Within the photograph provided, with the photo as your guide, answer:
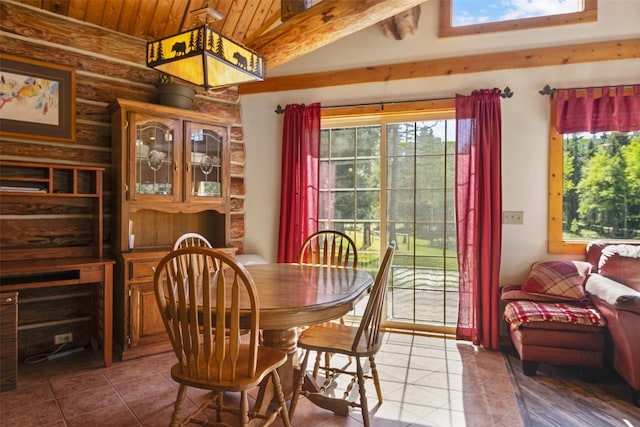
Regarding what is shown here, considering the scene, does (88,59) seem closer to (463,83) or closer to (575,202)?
(463,83)

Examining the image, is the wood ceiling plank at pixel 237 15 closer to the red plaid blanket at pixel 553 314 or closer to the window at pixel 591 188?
the window at pixel 591 188

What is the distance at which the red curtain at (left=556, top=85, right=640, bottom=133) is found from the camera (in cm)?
306

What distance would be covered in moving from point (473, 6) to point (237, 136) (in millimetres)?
2677

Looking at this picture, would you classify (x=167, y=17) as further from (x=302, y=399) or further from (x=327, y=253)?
(x=302, y=399)

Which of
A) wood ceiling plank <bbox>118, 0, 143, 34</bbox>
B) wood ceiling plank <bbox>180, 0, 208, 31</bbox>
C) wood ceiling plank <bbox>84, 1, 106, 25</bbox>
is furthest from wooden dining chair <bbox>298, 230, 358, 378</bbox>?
wood ceiling plank <bbox>84, 1, 106, 25</bbox>

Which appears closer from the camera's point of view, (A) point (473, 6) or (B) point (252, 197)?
(A) point (473, 6)

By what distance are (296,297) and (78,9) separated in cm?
300

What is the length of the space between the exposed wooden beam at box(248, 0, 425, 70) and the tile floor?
2638 millimetres

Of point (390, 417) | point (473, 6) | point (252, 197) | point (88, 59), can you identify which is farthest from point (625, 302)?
point (88, 59)

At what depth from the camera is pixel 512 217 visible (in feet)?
11.1

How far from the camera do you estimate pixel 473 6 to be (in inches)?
140

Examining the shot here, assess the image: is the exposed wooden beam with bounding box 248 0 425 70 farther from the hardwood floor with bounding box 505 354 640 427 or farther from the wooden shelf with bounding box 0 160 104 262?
the hardwood floor with bounding box 505 354 640 427

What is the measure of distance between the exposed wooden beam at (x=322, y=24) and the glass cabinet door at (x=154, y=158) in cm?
110

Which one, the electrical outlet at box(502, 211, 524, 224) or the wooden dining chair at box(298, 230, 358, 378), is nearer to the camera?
the wooden dining chair at box(298, 230, 358, 378)
